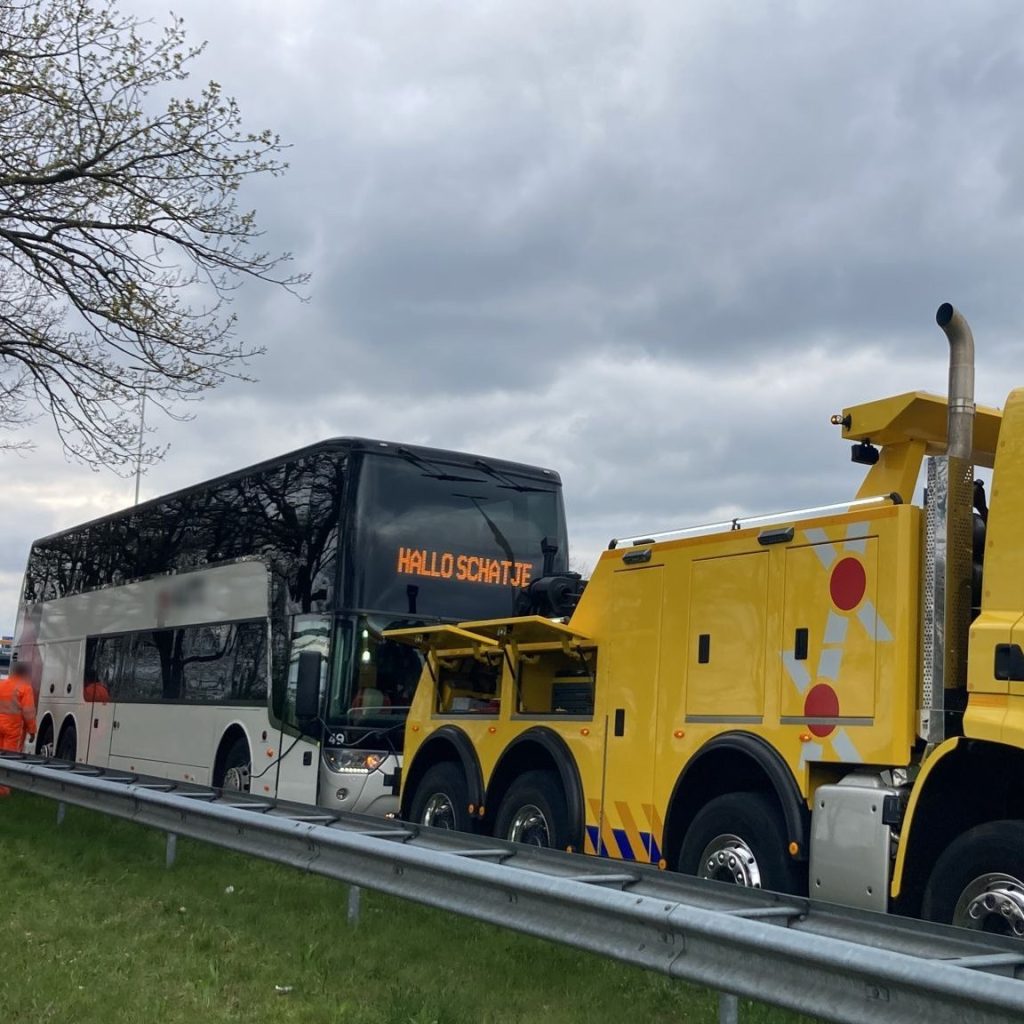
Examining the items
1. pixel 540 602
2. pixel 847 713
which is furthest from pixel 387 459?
pixel 847 713

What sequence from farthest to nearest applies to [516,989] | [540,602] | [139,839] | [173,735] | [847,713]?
[173,735] < [540,602] < [139,839] < [847,713] < [516,989]

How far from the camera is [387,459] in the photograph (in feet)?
44.7

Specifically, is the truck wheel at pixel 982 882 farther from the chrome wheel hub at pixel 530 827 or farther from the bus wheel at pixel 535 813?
the chrome wheel hub at pixel 530 827

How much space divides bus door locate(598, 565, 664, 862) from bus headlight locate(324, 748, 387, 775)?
15.9ft

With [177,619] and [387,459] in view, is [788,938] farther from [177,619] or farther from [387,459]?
[177,619]

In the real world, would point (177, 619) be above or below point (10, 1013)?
above

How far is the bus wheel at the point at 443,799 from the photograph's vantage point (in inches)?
421

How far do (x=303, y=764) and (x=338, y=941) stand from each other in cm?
694

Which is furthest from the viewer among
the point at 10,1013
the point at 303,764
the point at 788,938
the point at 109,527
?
the point at 109,527

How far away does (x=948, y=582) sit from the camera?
6.80 m

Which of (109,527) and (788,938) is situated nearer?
(788,938)

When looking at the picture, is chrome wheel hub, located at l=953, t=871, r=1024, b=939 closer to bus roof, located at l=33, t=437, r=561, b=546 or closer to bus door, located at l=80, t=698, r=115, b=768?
bus roof, located at l=33, t=437, r=561, b=546

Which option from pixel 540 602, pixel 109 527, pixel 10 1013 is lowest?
pixel 10 1013

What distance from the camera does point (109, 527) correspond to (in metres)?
20.2
